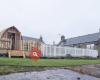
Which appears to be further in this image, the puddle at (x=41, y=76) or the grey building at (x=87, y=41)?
the grey building at (x=87, y=41)

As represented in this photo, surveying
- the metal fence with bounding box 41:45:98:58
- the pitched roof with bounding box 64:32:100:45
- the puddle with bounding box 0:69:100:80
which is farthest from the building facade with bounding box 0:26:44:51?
the pitched roof with bounding box 64:32:100:45

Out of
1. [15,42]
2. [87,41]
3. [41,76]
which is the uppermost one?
[87,41]

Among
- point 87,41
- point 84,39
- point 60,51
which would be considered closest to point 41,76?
point 60,51

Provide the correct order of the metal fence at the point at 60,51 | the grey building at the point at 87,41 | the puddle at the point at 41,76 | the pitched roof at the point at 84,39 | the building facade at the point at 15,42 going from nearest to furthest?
the puddle at the point at 41,76, the building facade at the point at 15,42, the metal fence at the point at 60,51, the grey building at the point at 87,41, the pitched roof at the point at 84,39

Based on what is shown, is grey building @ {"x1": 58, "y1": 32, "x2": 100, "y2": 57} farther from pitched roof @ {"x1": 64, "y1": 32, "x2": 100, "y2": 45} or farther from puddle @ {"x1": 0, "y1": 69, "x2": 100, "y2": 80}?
puddle @ {"x1": 0, "y1": 69, "x2": 100, "y2": 80}

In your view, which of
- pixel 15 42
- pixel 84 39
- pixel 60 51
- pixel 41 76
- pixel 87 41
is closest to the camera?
pixel 41 76

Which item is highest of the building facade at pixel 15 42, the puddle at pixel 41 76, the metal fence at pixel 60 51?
the building facade at pixel 15 42

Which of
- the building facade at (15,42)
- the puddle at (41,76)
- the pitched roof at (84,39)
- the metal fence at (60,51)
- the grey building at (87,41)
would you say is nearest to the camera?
the puddle at (41,76)

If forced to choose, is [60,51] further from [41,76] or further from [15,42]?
[41,76]

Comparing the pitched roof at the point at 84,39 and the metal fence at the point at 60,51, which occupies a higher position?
the pitched roof at the point at 84,39

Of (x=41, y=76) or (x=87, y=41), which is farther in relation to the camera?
(x=87, y=41)

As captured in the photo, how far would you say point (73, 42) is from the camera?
8144cm

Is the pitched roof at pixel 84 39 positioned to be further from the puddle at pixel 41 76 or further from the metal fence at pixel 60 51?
the puddle at pixel 41 76

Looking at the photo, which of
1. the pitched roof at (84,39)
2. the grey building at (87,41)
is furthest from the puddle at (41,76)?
the pitched roof at (84,39)
